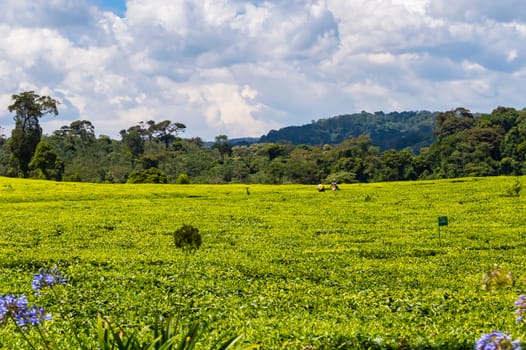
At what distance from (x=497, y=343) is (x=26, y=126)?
97714mm

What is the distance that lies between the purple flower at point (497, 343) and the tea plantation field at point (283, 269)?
86 cm

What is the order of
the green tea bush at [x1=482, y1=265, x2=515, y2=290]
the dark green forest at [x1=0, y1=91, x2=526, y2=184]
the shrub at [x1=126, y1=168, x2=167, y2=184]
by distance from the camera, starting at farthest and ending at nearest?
the dark green forest at [x1=0, y1=91, x2=526, y2=184] → the shrub at [x1=126, y1=168, x2=167, y2=184] → the green tea bush at [x1=482, y1=265, x2=515, y2=290]

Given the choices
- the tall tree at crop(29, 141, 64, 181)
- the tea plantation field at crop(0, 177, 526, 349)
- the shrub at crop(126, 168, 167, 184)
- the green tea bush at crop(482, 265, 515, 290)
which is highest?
the tall tree at crop(29, 141, 64, 181)

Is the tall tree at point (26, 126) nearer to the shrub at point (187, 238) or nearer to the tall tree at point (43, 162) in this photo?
the tall tree at point (43, 162)

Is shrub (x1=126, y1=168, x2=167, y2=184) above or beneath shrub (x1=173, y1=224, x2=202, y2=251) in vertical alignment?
beneath

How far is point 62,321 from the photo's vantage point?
1030 cm

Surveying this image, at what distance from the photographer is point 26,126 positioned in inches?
3664

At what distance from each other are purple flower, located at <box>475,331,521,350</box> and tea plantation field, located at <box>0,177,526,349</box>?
0.86m

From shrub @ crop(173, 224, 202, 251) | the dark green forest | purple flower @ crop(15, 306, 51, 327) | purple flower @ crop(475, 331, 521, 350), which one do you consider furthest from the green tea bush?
the dark green forest

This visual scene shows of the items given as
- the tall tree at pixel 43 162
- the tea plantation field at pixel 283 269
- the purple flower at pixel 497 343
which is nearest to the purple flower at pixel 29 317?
the tea plantation field at pixel 283 269

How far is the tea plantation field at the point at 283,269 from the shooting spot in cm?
972

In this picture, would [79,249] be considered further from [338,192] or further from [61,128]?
[61,128]

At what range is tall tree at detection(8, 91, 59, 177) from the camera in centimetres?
9069

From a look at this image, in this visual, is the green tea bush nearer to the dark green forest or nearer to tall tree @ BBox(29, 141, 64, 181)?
the dark green forest
